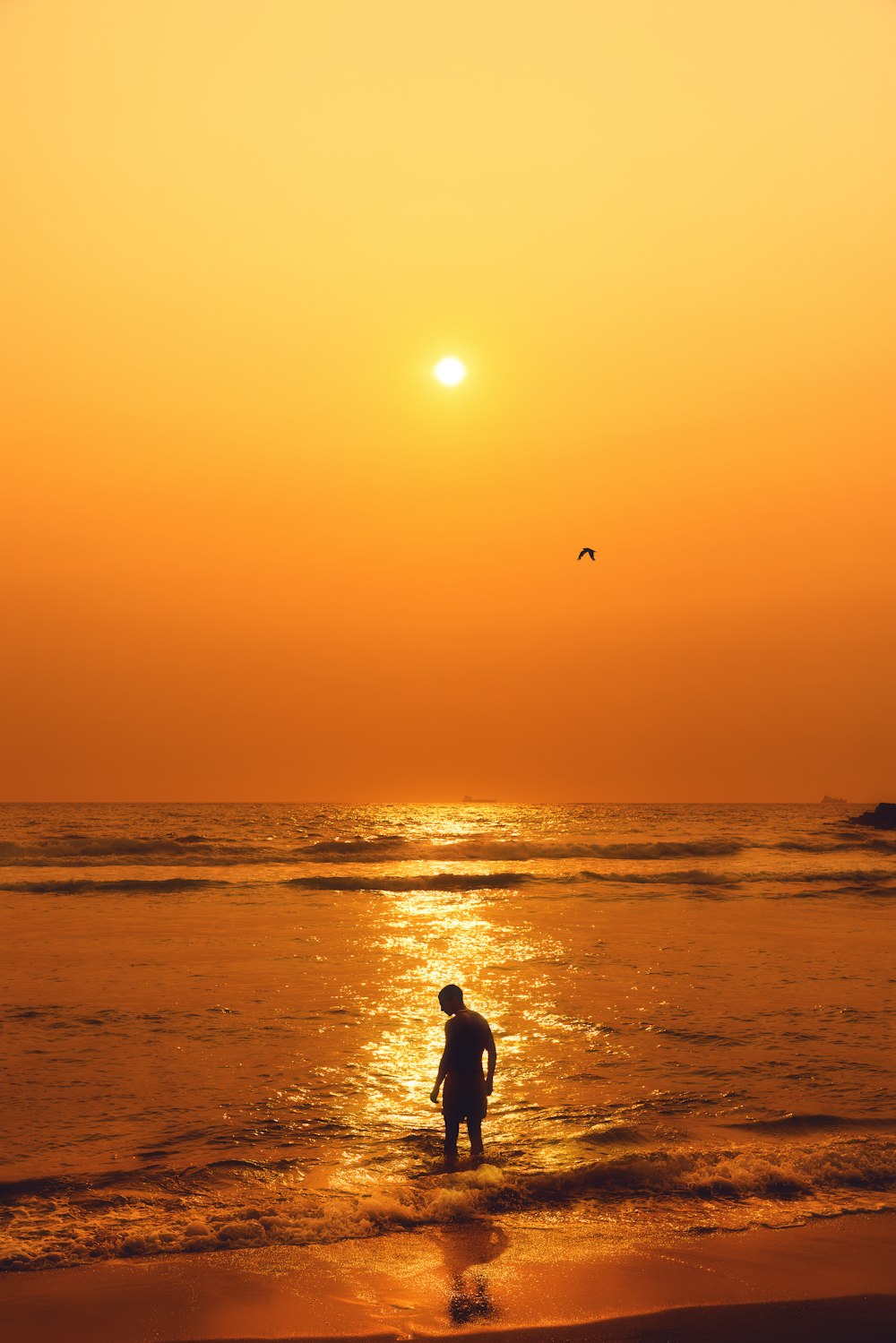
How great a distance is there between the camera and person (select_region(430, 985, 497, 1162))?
29.5 feet

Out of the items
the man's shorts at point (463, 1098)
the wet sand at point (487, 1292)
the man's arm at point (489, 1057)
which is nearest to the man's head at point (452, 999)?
the man's arm at point (489, 1057)

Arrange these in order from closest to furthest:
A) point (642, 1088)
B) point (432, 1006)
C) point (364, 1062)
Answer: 1. point (642, 1088)
2. point (364, 1062)
3. point (432, 1006)

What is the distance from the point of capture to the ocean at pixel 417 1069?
8.03 metres

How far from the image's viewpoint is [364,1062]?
12.6 meters

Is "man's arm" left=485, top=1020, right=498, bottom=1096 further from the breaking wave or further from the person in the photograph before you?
the breaking wave

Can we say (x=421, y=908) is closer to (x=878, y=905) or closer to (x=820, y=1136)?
(x=878, y=905)

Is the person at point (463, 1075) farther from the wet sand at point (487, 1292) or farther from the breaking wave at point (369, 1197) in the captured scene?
the wet sand at point (487, 1292)

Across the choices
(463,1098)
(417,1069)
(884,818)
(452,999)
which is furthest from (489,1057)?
(884,818)

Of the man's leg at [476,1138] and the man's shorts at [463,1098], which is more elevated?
the man's shorts at [463,1098]

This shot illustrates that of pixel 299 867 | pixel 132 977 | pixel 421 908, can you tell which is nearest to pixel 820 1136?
pixel 132 977

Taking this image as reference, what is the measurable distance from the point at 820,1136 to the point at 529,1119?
2789 mm

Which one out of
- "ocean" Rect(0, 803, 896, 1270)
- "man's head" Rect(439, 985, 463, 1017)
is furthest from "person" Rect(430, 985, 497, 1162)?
"ocean" Rect(0, 803, 896, 1270)

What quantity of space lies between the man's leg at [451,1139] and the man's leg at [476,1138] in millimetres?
133

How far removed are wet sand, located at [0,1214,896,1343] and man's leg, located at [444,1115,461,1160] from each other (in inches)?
58.3
